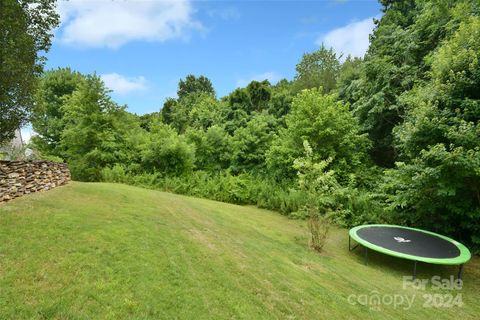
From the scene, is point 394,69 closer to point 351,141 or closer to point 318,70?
point 351,141

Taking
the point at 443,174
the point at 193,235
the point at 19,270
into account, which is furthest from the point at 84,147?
the point at 443,174

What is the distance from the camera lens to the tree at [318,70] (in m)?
23.3

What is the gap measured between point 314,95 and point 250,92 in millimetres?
8545

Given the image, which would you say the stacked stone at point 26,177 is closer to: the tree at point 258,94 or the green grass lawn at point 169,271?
the green grass lawn at point 169,271

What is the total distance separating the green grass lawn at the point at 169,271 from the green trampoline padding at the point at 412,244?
0.52m

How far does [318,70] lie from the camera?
24312 millimetres

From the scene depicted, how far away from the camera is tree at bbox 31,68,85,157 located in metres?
18.1

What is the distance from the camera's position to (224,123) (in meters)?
19.3

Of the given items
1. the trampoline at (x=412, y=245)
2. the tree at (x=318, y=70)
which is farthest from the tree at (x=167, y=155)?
the tree at (x=318, y=70)

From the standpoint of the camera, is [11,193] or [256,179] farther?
[256,179]

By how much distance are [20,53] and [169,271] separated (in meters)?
4.92

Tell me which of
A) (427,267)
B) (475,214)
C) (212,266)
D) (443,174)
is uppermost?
(443,174)

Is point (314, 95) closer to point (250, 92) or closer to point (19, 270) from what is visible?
point (250, 92)

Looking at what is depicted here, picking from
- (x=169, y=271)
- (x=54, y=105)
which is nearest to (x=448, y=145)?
(x=169, y=271)
